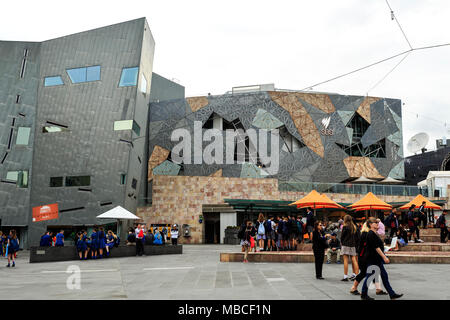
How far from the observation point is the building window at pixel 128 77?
3177 cm

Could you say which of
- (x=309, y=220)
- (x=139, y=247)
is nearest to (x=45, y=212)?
(x=139, y=247)

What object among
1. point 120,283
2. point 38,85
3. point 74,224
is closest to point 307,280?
point 120,283

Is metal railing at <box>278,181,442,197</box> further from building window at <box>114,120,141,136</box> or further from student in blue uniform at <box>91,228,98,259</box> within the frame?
student in blue uniform at <box>91,228,98,259</box>

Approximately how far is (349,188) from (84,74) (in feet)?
76.0

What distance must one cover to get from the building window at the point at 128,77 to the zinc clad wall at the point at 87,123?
31 cm

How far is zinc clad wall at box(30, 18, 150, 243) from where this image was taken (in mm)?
31328

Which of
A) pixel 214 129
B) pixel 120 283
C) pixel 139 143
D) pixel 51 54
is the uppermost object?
pixel 51 54

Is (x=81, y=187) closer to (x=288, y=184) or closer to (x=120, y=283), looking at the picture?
(x=288, y=184)

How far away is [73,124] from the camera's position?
32500 mm

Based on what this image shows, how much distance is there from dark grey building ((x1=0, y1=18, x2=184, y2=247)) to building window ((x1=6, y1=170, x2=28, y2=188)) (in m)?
0.07

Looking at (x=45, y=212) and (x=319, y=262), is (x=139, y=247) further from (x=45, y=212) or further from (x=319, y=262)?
(x=45, y=212)

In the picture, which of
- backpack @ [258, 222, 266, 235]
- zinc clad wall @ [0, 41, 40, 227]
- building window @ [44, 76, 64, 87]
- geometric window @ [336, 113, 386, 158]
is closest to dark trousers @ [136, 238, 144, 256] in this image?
backpack @ [258, 222, 266, 235]
